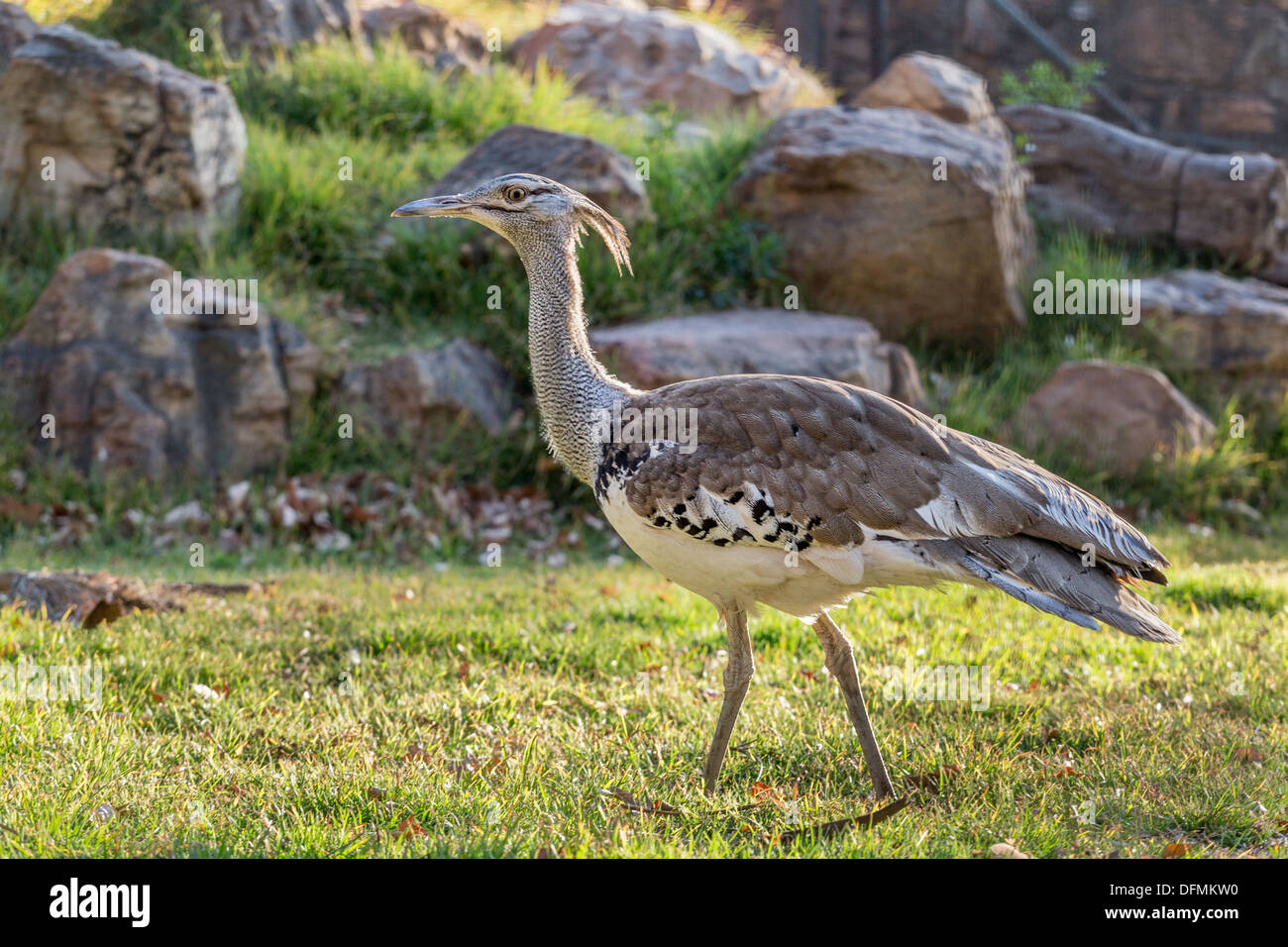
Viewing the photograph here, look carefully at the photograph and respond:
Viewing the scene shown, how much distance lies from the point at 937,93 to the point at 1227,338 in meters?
3.93

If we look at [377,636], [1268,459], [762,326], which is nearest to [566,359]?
[377,636]

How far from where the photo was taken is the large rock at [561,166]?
9.58 meters

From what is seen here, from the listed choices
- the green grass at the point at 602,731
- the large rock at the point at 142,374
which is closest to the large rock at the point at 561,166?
the large rock at the point at 142,374

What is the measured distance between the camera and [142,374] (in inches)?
326

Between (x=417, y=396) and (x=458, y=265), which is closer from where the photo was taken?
(x=417, y=396)

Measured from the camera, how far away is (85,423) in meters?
8.24

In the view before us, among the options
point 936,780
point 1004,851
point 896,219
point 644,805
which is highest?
point 896,219

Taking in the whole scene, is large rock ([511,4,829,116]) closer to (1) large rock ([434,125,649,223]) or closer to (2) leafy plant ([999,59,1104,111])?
(2) leafy plant ([999,59,1104,111])

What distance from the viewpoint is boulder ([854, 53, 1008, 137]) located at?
1241 centimetres

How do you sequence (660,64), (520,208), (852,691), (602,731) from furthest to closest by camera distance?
1. (660,64)
2. (602,731)
3. (520,208)
4. (852,691)

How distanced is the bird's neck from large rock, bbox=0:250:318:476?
15.7 feet

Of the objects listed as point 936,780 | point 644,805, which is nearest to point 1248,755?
point 936,780

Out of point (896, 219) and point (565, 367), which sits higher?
point (565, 367)

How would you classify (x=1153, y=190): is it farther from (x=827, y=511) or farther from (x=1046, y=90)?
(x=827, y=511)
